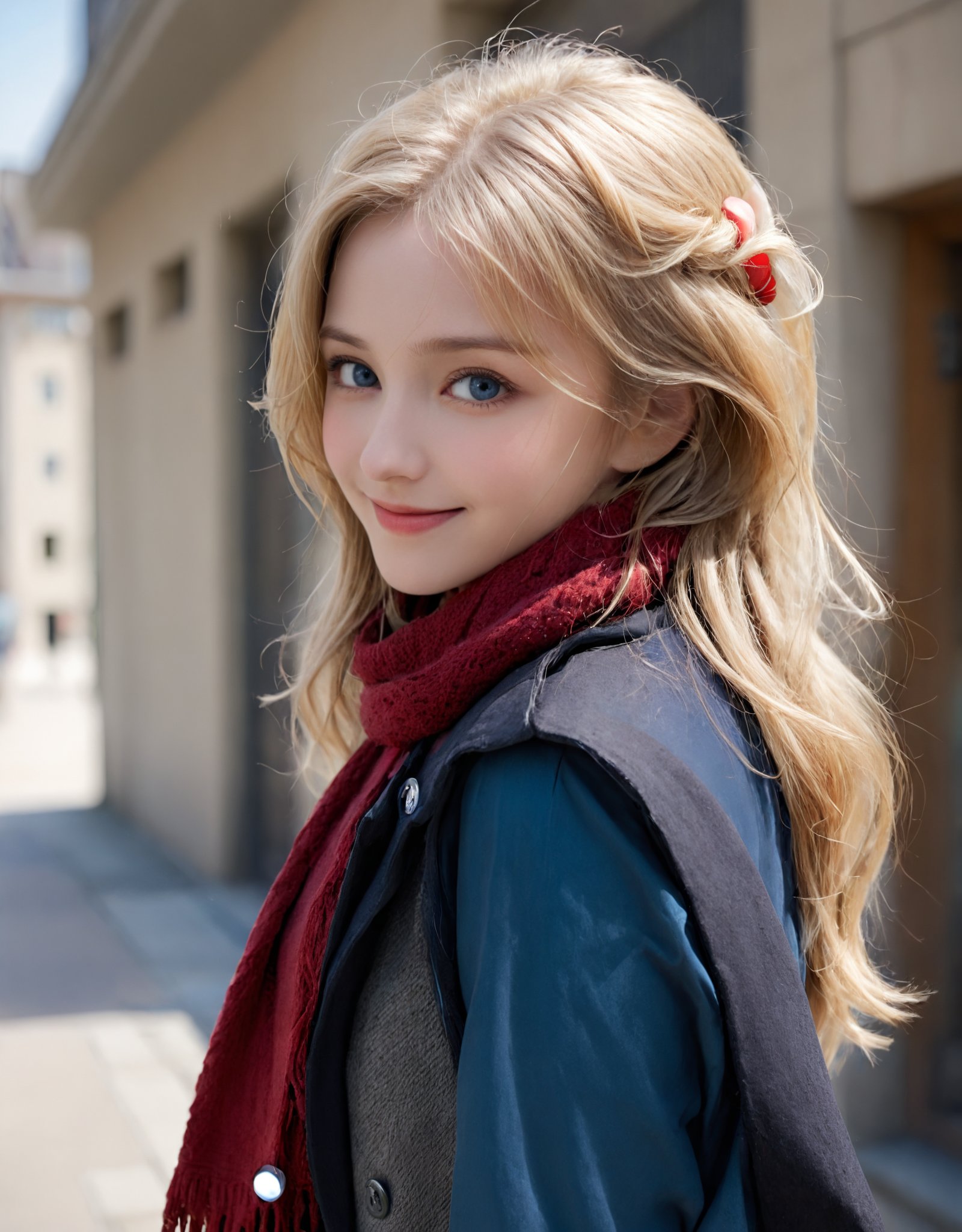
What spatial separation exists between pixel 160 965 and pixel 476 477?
4.51m

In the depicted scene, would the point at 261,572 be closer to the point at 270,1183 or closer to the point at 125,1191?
the point at 125,1191

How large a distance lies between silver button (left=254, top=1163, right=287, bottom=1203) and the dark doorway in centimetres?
445

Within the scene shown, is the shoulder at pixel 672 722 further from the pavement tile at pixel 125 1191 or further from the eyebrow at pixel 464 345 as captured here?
the pavement tile at pixel 125 1191

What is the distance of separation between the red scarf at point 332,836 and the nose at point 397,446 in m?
0.14

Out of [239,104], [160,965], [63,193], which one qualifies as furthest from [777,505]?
[63,193]

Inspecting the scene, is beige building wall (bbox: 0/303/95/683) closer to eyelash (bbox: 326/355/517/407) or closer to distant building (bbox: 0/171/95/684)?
distant building (bbox: 0/171/95/684)

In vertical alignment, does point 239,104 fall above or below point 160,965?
above

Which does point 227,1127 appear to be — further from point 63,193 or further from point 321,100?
point 63,193

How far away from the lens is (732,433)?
125 centimetres

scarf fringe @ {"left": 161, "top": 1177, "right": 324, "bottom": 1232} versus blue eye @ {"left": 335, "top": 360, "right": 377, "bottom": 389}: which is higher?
blue eye @ {"left": 335, "top": 360, "right": 377, "bottom": 389}

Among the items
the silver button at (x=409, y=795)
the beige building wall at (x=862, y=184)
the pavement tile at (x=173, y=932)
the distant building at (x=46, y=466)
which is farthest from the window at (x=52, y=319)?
the silver button at (x=409, y=795)

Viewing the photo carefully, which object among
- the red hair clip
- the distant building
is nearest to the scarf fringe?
the red hair clip

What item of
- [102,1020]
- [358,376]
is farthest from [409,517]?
[102,1020]

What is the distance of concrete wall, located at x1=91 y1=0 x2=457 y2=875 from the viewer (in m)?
4.93
